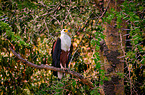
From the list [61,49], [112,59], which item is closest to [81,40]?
[61,49]

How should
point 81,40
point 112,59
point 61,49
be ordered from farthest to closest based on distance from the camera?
point 61,49, point 81,40, point 112,59

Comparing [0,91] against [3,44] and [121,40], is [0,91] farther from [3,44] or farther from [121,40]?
[121,40]

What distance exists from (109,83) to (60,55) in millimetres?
1349

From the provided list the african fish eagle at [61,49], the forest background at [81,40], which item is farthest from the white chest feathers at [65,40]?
the forest background at [81,40]

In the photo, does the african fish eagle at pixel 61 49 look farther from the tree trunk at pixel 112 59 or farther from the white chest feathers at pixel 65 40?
the tree trunk at pixel 112 59

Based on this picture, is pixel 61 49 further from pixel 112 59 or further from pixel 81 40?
pixel 112 59

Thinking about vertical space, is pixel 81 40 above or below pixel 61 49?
above

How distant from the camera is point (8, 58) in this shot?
3883mm

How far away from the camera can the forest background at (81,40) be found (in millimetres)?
1982

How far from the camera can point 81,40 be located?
3.08 meters

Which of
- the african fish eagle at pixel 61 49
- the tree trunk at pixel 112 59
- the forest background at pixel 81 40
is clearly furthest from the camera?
the african fish eagle at pixel 61 49

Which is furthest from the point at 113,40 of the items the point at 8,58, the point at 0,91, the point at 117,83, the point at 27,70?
the point at 0,91

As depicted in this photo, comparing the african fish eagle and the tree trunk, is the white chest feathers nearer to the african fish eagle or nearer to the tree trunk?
the african fish eagle

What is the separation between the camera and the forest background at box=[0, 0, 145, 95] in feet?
6.50
